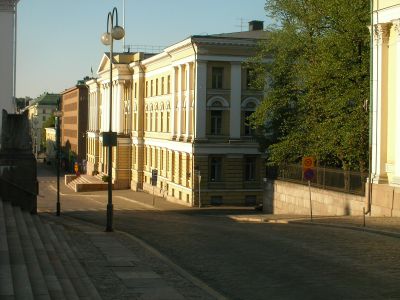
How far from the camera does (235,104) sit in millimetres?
56156

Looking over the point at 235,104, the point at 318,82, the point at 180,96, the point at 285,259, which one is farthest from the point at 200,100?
the point at 285,259

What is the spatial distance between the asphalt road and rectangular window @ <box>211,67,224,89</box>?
3113cm

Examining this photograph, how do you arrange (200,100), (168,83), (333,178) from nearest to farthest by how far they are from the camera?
1. (333,178)
2. (200,100)
3. (168,83)

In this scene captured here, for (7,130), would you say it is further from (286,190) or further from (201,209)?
(201,209)

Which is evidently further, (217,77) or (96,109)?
(96,109)

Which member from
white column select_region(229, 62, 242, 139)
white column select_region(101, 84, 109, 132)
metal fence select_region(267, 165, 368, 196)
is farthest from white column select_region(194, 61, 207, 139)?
white column select_region(101, 84, 109, 132)

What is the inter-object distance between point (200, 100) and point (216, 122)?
227 cm

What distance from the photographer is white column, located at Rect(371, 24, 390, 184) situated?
94.0 feet

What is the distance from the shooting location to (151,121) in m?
72.4

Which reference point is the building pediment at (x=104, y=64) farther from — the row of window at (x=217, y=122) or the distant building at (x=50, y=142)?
the distant building at (x=50, y=142)

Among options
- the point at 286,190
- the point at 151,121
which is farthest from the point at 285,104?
the point at 151,121

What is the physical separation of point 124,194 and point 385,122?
1783 inches

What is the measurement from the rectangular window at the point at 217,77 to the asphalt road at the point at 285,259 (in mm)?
A: 31127

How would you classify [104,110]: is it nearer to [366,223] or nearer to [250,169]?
[250,169]
